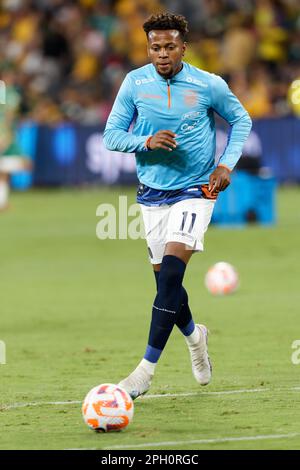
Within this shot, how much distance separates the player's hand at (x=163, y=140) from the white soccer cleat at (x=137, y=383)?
146cm

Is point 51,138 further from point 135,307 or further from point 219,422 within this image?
point 219,422

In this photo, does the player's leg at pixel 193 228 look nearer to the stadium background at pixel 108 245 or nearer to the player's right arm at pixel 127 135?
the stadium background at pixel 108 245

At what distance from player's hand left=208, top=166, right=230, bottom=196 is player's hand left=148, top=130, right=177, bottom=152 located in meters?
0.40

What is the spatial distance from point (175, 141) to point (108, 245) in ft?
38.0

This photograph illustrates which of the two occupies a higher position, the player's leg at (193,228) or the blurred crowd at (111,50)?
the player's leg at (193,228)

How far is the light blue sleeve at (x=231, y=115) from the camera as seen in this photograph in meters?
8.87

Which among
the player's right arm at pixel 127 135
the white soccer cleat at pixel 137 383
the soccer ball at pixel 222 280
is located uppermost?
the player's right arm at pixel 127 135

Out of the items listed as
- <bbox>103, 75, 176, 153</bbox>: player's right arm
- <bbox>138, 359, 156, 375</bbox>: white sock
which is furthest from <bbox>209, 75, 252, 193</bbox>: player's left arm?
<bbox>138, 359, 156, 375</bbox>: white sock

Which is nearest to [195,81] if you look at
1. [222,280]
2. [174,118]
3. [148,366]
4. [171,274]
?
[174,118]

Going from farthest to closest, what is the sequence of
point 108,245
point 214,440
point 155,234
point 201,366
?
point 108,245 < point 201,366 < point 155,234 < point 214,440

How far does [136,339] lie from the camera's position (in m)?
11.6

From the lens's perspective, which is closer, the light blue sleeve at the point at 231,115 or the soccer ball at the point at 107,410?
the soccer ball at the point at 107,410

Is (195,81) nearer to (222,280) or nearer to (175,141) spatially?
(175,141)

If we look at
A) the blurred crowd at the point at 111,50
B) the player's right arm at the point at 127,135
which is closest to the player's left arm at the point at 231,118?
the player's right arm at the point at 127,135
